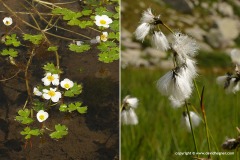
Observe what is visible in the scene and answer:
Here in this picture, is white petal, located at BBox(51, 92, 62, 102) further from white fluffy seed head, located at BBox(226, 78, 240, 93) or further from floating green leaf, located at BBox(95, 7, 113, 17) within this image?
white fluffy seed head, located at BBox(226, 78, 240, 93)

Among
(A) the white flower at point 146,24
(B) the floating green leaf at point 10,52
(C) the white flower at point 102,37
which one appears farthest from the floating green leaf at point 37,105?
(A) the white flower at point 146,24

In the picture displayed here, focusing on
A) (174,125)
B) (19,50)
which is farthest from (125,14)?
(19,50)

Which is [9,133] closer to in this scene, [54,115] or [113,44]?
[54,115]

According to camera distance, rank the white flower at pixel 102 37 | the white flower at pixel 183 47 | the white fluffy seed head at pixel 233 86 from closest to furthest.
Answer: the white flower at pixel 183 47 → the white fluffy seed head at pixel 233 86 → the white flower at pixel 102 37

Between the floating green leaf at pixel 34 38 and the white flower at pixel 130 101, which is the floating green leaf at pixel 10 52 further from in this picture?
the white flower at pixel 130 101

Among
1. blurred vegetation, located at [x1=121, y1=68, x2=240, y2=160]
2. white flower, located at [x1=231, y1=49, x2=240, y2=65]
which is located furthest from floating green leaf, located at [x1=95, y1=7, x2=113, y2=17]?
white flower, located at [x1=231, y1=49, x2=240, y2=65]

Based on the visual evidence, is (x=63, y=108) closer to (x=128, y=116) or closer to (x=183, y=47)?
(x=128, y=116)

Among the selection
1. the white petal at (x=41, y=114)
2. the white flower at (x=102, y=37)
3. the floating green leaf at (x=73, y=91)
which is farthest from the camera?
the white flower at (x=102, y=37)
